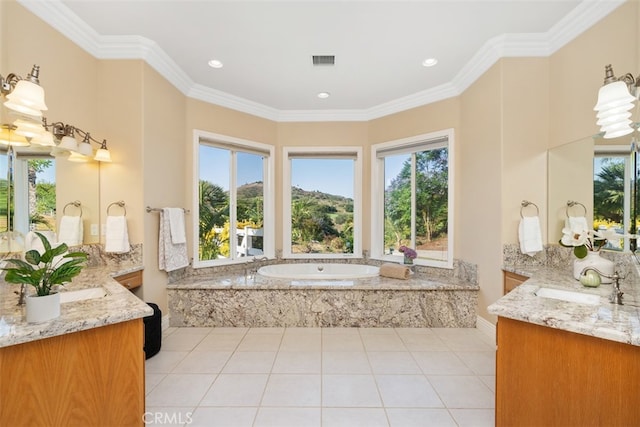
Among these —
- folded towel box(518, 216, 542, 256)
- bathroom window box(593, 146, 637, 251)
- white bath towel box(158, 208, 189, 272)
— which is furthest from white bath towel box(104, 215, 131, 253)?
bathroom window box(593, 146, 637, 251)

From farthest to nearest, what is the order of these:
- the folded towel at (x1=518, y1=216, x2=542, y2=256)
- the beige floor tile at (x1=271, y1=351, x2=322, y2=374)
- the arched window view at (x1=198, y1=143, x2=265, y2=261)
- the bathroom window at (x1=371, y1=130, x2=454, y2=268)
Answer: the arched window view at (x1=198, y1=143, x2=265, y2=261) → the bathroom window at (x1=371, y1=130, x2=454, y2=268) → the folded towel at (x1=518, y1=216, x2=542, y2=256) → the beige floor tile at (x1=271, y1=351, x2=322, y2=374)

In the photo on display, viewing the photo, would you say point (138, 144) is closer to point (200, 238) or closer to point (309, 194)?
point (200, 238)

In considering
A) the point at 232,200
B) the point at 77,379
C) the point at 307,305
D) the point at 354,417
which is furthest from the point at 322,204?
the point at 77,379

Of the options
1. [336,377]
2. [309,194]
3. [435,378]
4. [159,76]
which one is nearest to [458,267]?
[435,378]

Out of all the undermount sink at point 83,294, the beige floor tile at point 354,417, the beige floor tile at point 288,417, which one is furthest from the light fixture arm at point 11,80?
the beige floor tile at point 354,417

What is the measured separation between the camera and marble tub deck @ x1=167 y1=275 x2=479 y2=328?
294 cm

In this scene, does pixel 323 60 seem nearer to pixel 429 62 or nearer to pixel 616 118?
pixel 429 62

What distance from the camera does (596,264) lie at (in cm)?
184

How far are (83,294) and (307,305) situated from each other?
191cm

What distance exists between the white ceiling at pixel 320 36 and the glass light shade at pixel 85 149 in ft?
2.93

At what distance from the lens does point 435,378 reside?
2059 millimetres

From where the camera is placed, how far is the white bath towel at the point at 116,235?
247cm

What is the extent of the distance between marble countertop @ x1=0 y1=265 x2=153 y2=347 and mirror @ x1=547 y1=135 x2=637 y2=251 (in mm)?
2943

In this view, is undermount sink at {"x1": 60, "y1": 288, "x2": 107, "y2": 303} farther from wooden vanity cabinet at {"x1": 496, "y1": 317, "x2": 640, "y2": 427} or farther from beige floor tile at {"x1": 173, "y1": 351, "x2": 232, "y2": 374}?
wooden vanity cabinet at {"x1": 496, "y1": 317, "x2": 640, "y2": 427}
